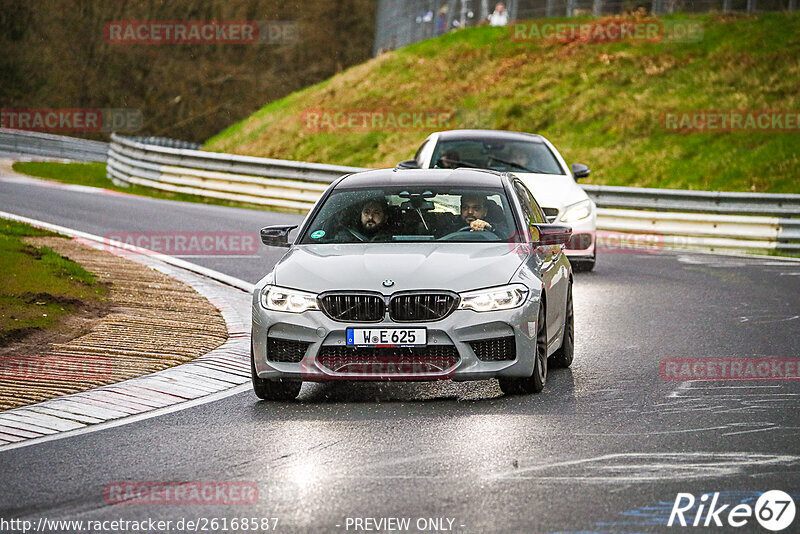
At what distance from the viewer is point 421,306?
862cm

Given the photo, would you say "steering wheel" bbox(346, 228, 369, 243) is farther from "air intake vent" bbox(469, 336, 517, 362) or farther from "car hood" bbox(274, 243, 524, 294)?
"air intake vent" bbox(469, 336, 517, 362)

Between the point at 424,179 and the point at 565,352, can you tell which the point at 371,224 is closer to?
the point at 424,179

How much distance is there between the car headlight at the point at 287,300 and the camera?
868 cm

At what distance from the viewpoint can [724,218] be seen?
22.4 metres

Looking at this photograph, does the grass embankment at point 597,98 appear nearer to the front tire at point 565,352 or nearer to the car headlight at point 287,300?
the front tire at point 565,352

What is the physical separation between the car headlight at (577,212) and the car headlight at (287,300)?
329 inches

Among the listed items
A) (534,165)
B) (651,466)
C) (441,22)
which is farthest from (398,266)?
(441,22)

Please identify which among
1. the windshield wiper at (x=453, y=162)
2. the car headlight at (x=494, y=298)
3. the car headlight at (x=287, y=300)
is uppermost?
A: the car headlight at (x=494, y=298)

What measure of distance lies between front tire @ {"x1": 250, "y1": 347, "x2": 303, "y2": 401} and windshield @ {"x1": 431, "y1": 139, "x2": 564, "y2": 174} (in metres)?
8.97

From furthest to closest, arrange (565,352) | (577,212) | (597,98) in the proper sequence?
1. (597,98)
2. (577,212)
3. (565,352)

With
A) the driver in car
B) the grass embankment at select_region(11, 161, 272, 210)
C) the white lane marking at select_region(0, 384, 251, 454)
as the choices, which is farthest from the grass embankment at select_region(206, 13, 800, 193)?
the white lane marking at select_region(0, 384, 251, 454)

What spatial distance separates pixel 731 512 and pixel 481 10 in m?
44.6

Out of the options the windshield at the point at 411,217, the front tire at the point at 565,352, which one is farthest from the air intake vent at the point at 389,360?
the front tire at the point at 565,352

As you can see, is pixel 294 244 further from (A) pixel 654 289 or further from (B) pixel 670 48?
(B) pixel 670 48
